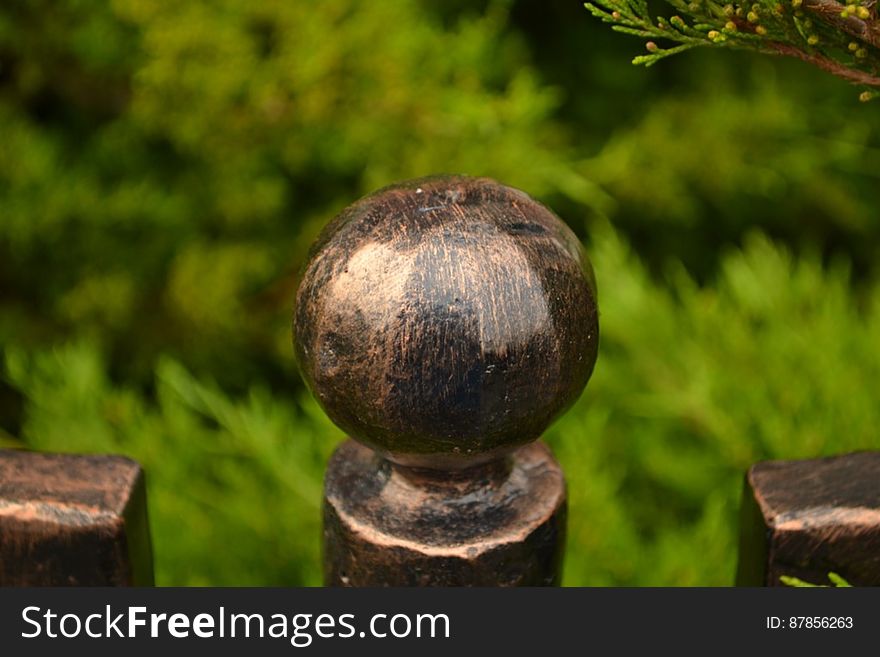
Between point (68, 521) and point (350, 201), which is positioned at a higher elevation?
point (68, 521)

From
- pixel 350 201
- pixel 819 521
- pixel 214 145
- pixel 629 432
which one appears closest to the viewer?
pixel 819 521

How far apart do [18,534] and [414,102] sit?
1036 mm

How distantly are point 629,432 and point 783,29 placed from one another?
840mm

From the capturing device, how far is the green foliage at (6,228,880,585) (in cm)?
122

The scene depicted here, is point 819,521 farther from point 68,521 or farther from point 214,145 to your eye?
point 214,145

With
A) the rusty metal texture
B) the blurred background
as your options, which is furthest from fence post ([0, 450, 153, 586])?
the blurred background

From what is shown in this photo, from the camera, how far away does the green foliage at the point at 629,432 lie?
122 centimetres

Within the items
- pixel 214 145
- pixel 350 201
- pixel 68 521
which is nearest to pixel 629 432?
pixel 350 201

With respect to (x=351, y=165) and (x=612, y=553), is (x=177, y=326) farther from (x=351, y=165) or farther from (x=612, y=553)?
(x=612, y=553)

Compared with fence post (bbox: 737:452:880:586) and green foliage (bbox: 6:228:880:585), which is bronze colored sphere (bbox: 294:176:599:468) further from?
green foliage (bbox: 6:228:880:585)

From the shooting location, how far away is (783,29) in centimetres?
68

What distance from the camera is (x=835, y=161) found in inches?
78.1

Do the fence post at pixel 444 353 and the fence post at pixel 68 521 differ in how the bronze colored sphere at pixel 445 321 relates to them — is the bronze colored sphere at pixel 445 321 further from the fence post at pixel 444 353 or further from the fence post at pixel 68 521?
the fence post at pixel 68 521

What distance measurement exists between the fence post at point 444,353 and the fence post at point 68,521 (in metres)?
0.16
